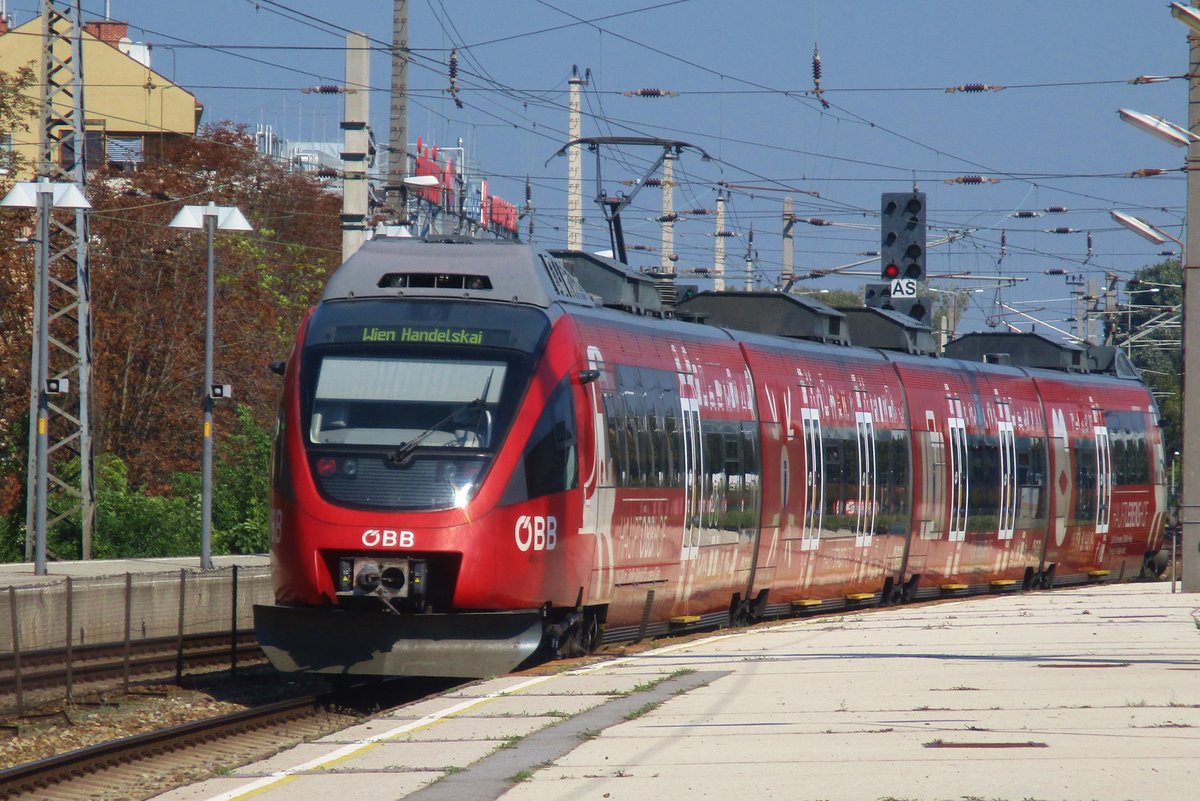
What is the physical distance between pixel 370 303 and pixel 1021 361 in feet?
70.8

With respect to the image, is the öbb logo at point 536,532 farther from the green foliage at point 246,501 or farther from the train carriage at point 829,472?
the green foliage at point 246,501

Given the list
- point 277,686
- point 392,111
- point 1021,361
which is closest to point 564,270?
point 277,686

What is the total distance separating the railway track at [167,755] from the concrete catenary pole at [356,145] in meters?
11.3

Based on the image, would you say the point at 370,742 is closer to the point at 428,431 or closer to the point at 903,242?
the point at 428,431

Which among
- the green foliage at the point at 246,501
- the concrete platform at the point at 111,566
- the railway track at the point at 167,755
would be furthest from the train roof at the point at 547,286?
the green foliage at the point at 246,501

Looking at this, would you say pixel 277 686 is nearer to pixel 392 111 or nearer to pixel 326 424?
pixel 326 424

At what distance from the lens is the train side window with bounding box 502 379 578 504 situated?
16.0 m

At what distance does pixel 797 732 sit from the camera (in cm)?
1168

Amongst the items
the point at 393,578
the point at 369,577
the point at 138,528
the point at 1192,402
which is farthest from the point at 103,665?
the point at 138,528

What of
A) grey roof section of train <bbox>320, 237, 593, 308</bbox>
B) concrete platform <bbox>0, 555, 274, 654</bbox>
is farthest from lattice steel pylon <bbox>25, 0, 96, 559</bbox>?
grey roof section of train <bbox>320, 237, 593, 308</bbox>

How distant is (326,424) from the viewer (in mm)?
16031

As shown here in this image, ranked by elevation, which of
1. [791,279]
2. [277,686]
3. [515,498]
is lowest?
[277,686]

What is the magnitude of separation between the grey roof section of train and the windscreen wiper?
124cm

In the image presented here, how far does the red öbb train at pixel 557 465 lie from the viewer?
15.6 metres
